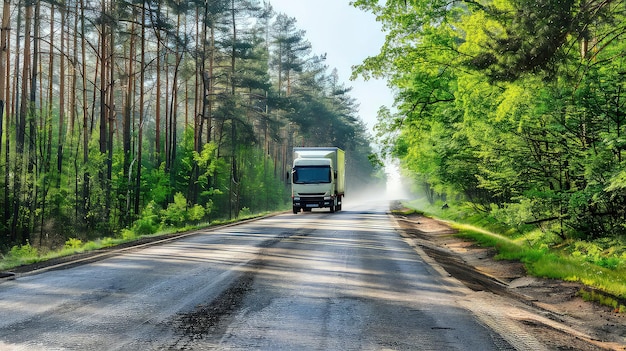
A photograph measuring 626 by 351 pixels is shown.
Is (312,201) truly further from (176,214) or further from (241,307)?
(241,307)

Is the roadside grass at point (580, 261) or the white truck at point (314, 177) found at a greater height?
the white truck at point (314, 177)

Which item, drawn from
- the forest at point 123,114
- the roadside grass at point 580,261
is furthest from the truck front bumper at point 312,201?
the roadside grass at point 580,261

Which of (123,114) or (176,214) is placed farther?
(123,114)

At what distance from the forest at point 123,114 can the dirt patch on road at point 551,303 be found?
37.0ft

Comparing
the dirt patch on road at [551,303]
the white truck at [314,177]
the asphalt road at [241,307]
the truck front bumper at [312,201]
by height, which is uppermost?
the white truck at [314,177]

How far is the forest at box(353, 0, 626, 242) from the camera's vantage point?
9.95 m

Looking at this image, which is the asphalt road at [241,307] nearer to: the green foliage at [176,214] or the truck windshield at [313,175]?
the green foliage at [176,214]

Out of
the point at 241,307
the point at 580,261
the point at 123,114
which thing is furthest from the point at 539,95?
the point at 123,114

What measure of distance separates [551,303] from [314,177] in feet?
77.5

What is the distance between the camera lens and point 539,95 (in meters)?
12.8

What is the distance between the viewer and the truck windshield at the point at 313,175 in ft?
102

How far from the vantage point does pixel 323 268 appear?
927 centimetres

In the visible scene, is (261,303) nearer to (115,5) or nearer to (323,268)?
(323,268)

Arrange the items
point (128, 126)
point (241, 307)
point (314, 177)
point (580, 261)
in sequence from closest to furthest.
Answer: point (241, 307), point (580, 261), point (128, 126), point (314, 177)
